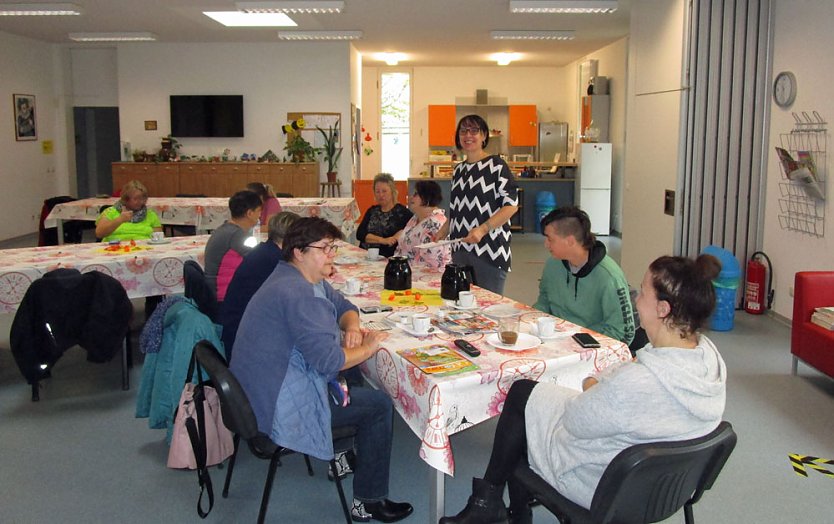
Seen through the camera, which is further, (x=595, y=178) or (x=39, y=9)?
(x=595, y=178)

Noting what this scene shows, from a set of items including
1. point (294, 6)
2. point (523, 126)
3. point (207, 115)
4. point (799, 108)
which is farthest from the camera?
point (523, 126)

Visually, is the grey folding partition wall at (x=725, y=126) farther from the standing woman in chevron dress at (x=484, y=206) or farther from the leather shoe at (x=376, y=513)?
the leather shoe at (x=376, y=513)

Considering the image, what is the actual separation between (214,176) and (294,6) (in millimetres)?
4030

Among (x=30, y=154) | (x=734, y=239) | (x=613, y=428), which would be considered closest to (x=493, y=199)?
(x=613, y=428)

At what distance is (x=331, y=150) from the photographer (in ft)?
38.0

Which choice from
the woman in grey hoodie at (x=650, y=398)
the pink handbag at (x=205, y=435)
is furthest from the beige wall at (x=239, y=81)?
the woman in grey hoodie at (x=650, y=398)

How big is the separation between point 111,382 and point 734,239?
4909mm

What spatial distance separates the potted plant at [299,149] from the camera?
1124 cm

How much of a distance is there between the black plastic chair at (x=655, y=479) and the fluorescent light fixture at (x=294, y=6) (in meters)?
Result: 6.91

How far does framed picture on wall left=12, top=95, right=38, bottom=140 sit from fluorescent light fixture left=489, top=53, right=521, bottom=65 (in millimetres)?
7427

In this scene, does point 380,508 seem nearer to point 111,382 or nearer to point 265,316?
point 265,316

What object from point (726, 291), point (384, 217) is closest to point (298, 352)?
point (384, 217)

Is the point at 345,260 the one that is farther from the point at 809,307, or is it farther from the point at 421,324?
the point at 809,307

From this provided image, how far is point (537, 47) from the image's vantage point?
11.5 m
